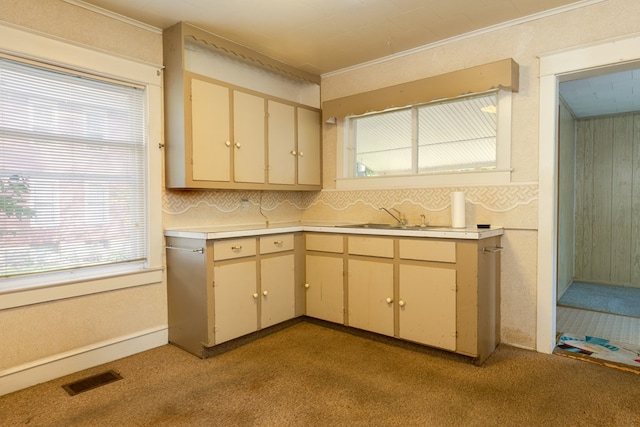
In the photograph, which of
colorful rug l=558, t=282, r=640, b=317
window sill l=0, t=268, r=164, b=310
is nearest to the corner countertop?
window sill l=0, t=268, r=164, b=310

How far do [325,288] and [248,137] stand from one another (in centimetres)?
147

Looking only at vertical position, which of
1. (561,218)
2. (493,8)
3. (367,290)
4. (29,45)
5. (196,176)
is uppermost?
(493,8)

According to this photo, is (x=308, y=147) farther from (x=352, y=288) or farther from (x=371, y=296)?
(x=371, y=296)

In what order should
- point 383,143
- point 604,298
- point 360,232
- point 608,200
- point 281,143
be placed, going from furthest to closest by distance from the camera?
point 608,200 → point 604,298 → point 383,143 → point 281,143 → point 360,232

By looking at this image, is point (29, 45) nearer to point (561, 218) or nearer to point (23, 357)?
point (23, 357)

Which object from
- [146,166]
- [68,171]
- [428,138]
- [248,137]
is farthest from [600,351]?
[68,171]

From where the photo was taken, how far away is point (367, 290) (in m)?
3.13

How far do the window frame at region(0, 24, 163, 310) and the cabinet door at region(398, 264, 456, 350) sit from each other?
6.27 feet

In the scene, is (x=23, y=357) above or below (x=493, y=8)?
below

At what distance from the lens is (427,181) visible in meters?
3.42

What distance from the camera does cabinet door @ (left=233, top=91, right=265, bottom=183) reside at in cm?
326

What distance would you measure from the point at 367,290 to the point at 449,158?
134 cm

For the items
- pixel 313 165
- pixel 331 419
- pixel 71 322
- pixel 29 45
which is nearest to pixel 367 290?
pixel 331 419

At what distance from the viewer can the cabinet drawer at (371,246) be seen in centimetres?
299
